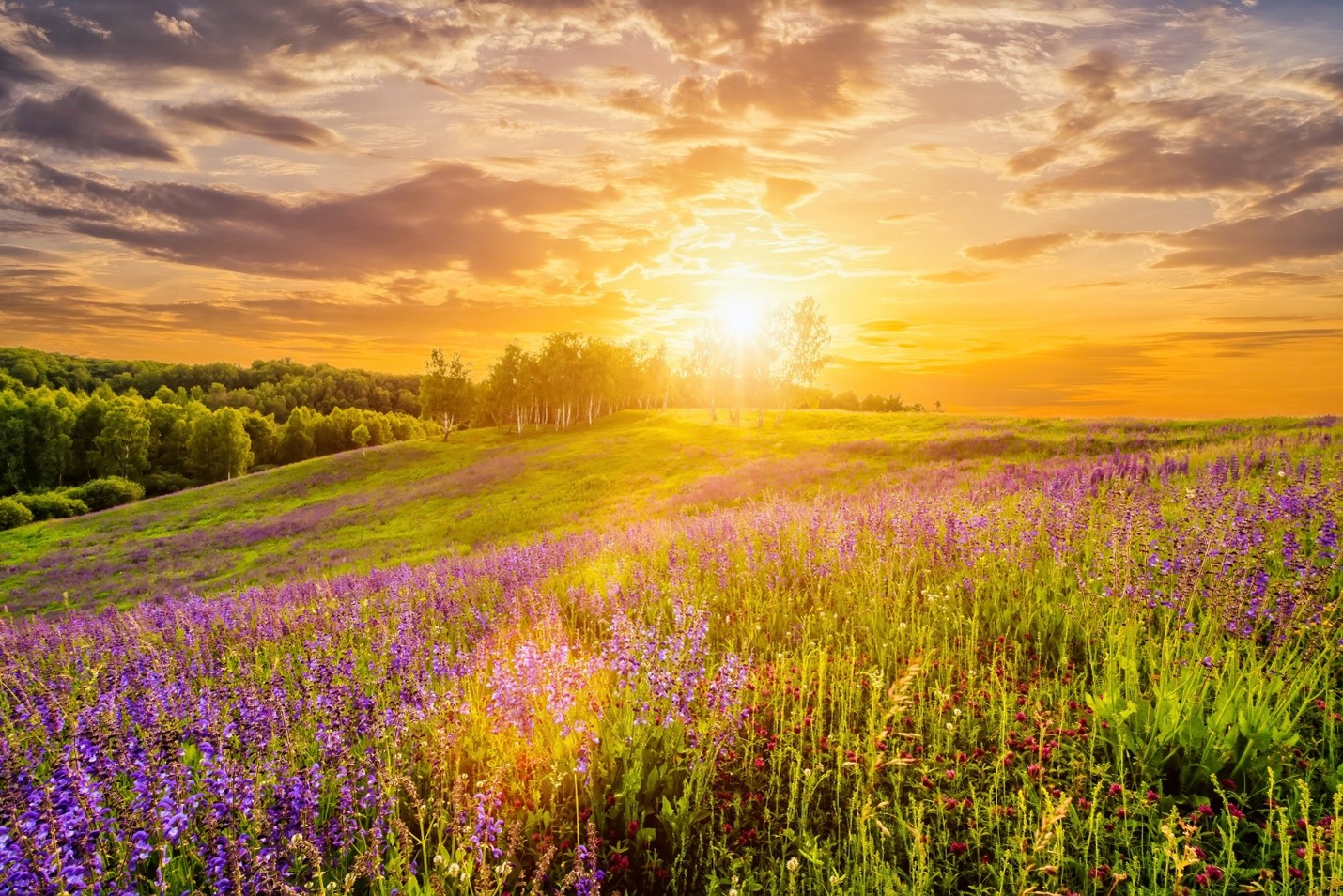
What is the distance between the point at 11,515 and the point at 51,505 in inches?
265

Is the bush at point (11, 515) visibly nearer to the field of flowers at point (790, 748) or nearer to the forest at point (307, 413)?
the forest at point (307, 413)

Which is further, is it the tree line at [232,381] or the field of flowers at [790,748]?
the tree line at [232,381]

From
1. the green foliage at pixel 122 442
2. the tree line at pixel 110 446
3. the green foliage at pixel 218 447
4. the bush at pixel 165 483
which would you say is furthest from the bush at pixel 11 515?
the green foliage at pixel 122 442

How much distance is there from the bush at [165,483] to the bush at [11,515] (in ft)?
105

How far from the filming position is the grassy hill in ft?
88.9

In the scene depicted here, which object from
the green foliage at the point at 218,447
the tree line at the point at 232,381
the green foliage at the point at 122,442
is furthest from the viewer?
the tree line at the point at 232,381

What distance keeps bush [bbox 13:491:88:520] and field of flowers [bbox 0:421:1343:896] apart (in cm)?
7401

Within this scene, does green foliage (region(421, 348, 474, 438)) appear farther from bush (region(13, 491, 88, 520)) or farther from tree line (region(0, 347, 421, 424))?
tree line (region(0, 347, 421, 424))

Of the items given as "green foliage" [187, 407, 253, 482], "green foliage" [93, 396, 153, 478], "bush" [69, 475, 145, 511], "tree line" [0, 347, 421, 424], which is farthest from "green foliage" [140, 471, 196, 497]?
"tree line" [0, 347, 421, 424]

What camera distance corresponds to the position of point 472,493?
4428 centimetres

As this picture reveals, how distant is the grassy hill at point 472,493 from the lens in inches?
1067

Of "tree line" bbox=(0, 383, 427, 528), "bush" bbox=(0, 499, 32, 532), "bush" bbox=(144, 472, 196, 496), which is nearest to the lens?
"bush" bbox=(0, 499, 32, 532)

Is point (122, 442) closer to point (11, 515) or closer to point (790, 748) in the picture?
point (11, 515)

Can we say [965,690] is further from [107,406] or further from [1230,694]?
[107,406]
